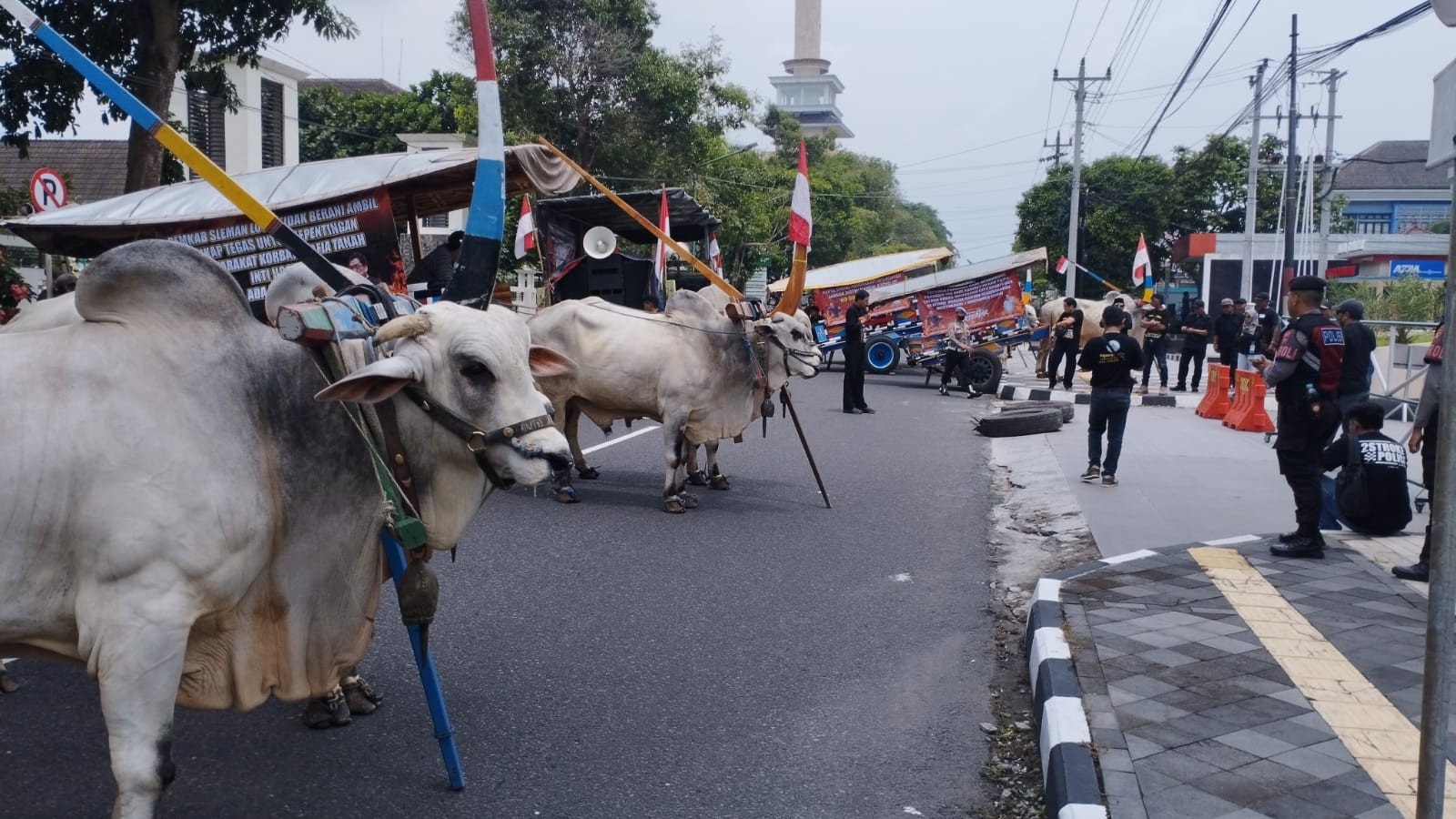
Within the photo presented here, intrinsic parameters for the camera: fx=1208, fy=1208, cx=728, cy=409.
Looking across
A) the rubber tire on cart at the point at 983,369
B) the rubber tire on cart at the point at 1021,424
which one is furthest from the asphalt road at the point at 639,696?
the rubber tire on cart at the point at 983,369

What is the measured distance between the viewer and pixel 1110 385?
377 inches

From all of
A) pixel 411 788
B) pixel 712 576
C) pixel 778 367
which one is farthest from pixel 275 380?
pixel 778 367

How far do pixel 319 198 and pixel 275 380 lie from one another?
16.1 ft

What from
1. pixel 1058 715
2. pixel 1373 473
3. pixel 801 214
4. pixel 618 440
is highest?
pixel 801 214

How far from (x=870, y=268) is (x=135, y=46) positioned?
1442cm

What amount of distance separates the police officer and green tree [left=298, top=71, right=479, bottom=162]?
30455 mm

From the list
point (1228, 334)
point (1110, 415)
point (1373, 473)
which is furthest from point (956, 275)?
point (1373, 473)

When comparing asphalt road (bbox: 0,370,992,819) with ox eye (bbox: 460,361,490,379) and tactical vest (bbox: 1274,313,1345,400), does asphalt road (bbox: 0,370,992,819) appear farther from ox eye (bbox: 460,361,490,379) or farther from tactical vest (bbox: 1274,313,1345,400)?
tactical vest (bbox: 1274,313,1345,400)

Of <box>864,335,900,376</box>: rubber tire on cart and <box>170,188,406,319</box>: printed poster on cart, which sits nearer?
<box>170,188,406,319</box>: printed poster on cart

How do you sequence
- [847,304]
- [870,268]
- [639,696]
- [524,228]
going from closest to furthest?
1. [639,696]
2. [524,228]
3. [847,304]
4. [870,268]

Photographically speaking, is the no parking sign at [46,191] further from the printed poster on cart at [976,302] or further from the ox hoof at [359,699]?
the printed poster on cart at [976,302]

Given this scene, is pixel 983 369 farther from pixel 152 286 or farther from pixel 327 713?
pixel 152 286

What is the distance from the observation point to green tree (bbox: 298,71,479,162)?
35406 mm

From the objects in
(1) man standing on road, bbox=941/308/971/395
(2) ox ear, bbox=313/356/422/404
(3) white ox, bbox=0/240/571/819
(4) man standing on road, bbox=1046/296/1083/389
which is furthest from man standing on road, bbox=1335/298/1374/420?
(1) man standing on road, bbox=941/308/971/395
